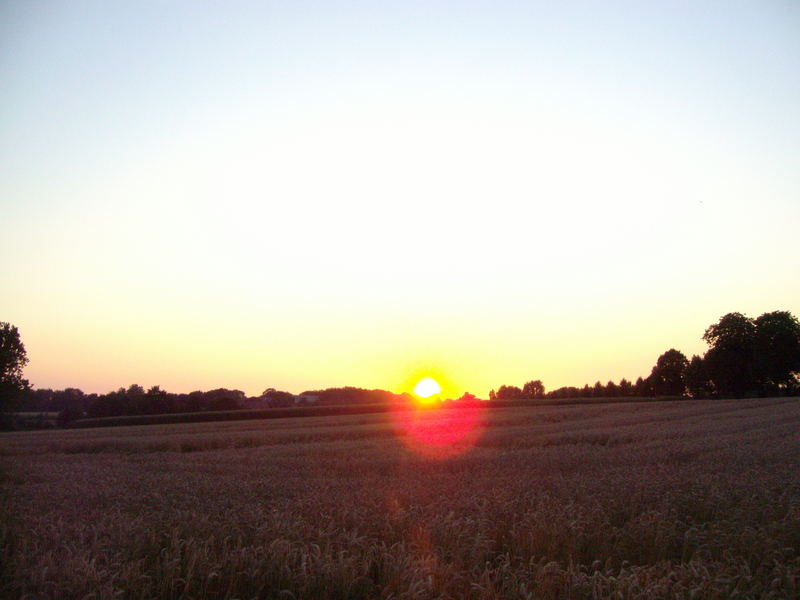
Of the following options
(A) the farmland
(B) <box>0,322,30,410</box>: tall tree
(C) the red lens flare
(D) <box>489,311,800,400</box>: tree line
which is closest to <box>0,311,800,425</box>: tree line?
(D) <box>489,311,800,400</box>: tree line

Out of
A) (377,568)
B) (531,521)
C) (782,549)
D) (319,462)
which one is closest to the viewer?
(377,568)

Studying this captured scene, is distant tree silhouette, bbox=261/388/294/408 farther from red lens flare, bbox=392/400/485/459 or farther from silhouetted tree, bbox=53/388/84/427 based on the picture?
red lens flare, bbox=392/400/485/459

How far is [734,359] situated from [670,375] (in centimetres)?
1839

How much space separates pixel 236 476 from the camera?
1166 cm

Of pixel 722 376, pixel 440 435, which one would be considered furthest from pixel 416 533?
pixel 722 376

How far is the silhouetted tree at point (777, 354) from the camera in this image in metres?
80.6

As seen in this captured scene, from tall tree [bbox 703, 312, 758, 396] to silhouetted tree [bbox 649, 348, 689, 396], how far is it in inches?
527

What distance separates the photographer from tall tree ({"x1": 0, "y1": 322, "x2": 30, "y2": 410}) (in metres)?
54.6

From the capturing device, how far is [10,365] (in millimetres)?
55688

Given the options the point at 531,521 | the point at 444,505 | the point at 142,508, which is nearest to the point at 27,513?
the point at 142,508

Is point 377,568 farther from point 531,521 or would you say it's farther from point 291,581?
point 531,521

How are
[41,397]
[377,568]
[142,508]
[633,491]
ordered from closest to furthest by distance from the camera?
[377,568]
[142,508]
[633,491]
[41,397]

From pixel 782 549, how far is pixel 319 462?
33.2ft

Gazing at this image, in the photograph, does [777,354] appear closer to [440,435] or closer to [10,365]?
[440,435]
